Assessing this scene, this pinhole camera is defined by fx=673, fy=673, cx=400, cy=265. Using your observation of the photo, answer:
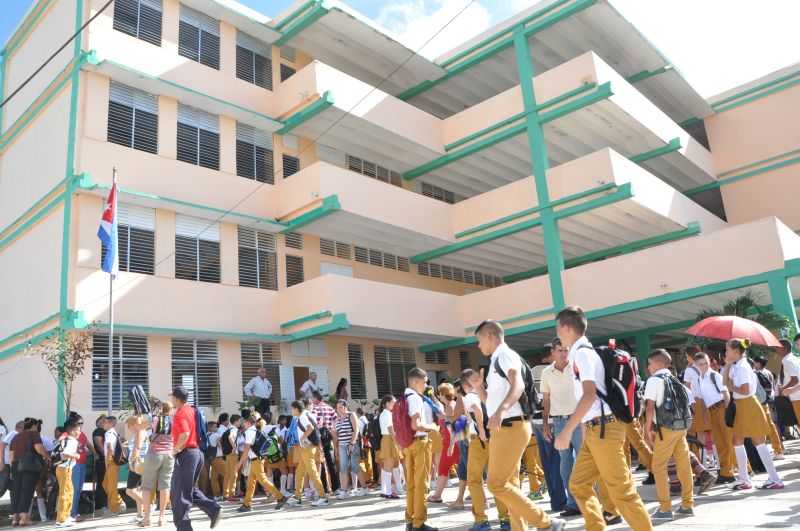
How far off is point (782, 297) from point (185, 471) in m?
14.2

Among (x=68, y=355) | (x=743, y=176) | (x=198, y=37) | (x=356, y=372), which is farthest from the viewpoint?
(x=743, y=176)

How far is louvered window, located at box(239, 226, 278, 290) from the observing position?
19656 millimetres

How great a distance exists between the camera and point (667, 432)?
7133mm

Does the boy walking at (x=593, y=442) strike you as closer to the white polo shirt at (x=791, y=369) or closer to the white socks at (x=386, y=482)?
the white polo shirt at (x=791, y=369)

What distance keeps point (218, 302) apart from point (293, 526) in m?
10.5

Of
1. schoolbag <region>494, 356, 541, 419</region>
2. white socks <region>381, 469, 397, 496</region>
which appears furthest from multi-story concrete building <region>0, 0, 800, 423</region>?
schoolbag <region>494, 356, 541, 419</region>

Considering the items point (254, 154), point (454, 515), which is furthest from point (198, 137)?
point (454, 515)

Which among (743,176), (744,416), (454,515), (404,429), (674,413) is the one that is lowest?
(454,515)

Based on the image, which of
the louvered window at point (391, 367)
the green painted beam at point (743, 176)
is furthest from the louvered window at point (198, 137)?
the green painted beam at point (743, 176)

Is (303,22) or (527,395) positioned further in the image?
(303,22)

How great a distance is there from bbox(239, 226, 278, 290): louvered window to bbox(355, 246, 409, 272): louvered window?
3.30m

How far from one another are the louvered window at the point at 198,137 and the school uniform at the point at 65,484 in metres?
9.65

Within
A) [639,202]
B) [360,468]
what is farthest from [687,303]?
[360,468]

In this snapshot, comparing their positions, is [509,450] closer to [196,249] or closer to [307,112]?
[196,249]
